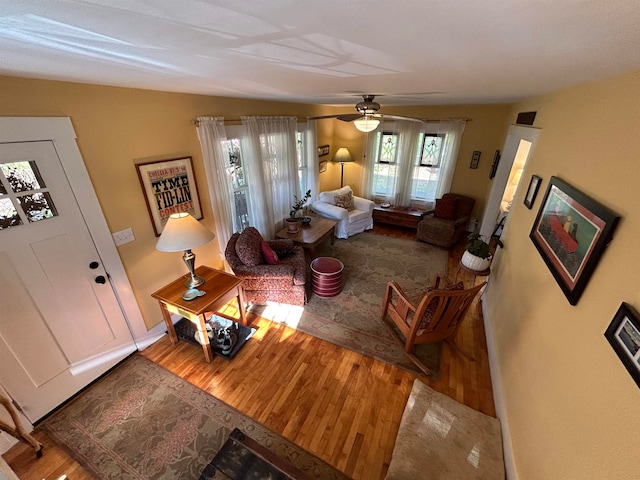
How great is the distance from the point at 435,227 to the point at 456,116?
2001 millimetres

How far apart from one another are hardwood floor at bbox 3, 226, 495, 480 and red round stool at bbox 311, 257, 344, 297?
2.18 feet

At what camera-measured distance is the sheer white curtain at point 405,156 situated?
4812mm

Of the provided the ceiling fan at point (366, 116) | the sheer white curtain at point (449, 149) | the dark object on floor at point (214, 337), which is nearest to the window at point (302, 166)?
the ceiling fan at point (366, 116)

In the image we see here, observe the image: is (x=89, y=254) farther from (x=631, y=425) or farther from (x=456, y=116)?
(x=456, y=116)

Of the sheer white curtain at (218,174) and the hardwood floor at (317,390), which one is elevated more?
the sheer white curtain at (218,174)

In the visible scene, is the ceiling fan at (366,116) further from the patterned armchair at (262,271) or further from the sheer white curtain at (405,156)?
the sheer white curtain at (405,156)

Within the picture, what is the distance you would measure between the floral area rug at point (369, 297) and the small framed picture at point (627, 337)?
1534mm

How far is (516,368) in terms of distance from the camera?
182 cm

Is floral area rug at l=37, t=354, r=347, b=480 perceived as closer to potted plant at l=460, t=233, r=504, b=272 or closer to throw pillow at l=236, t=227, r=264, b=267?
throw pillow at l=236, t=227, r=264, b=267

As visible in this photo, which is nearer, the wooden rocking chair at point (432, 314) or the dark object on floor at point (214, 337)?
the wooden rocking chair at point (432, 314)

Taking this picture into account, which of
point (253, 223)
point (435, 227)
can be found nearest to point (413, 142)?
point (435, 227)

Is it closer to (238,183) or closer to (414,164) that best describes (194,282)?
(238,183)

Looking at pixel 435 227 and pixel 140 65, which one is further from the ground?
pixel 140 65

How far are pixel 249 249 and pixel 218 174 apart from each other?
95 cm
